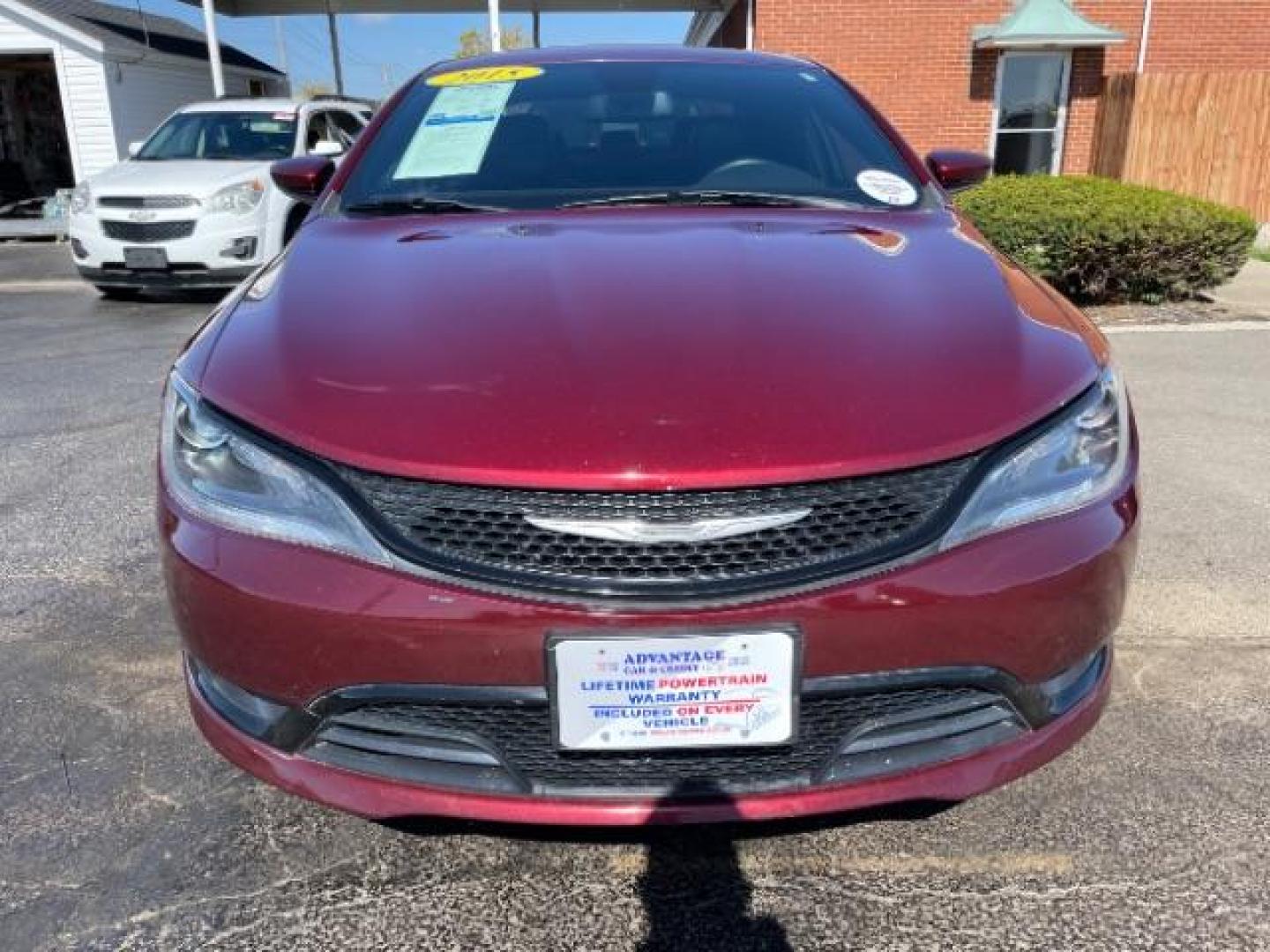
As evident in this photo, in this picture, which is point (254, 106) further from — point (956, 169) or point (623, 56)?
point (956, 169)

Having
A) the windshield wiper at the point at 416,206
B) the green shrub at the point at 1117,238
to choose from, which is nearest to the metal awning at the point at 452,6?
the green shrub at the point at 1117,238

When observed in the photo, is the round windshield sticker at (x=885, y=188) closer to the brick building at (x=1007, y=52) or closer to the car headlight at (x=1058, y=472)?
the car headlight at (x=1058, y=472)

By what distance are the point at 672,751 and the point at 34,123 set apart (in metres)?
25.5

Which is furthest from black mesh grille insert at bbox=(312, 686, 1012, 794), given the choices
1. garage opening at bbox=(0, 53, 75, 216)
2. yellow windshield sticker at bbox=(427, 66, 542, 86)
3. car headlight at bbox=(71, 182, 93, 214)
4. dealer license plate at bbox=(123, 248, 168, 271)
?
garage opening at bbox=(0, 53, 75, 216)

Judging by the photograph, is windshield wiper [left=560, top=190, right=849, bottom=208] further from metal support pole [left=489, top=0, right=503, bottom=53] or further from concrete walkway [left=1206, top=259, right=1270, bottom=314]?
metal support pole [left=489, top=0, right=503, bottom=53]

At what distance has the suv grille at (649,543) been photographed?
5.11 feet

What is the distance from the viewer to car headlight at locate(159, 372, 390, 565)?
5.32ft

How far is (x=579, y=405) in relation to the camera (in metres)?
1.65

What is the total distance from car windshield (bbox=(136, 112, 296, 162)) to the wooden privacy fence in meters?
9.15

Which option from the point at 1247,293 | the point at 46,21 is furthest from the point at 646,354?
the point at 46,21

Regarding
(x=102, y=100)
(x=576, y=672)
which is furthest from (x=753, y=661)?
(x=102, y=100)

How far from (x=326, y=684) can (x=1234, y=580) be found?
2813 millimetres

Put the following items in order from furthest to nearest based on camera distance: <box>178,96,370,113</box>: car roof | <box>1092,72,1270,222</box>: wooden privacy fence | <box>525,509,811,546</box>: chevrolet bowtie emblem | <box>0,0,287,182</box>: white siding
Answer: <box>0,0,287,182</box>: white siding
<box>1092,72,1270,222</box>: wooden privacy fence
<box>178,96,370,113</box>: car roof
<box>525,509,811,546</box>: chevrolet bowtie emblem

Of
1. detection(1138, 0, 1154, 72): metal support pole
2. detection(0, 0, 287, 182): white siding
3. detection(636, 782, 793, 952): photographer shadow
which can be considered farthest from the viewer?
detection(0, 0, 287, 182): white siding
